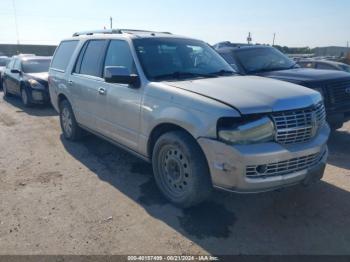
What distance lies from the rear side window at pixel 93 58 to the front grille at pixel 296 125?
2886 mm

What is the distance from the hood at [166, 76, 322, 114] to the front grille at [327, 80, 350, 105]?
244 centimetres

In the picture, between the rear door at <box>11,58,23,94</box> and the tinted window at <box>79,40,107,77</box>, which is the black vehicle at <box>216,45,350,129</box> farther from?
the rear door at <box>11,58,23,94</box>

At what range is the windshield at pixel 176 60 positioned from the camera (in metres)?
4.41

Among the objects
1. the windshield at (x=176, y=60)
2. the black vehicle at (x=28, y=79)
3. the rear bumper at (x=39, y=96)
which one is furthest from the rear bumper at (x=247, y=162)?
the black vehicle at (x=28, y=79)

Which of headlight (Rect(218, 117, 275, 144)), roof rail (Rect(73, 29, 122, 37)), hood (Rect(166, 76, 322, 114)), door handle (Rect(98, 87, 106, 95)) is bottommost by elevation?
headlight (Rect(218, 117, 275, 144))

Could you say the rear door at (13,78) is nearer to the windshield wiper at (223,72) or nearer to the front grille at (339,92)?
the windshield wiper at (223,72)

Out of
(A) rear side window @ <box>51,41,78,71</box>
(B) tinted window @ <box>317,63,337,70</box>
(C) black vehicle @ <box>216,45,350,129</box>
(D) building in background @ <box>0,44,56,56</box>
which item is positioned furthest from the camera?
(D) building in background @ <box>0,44,56,56</box>

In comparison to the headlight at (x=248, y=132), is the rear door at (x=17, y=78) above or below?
below

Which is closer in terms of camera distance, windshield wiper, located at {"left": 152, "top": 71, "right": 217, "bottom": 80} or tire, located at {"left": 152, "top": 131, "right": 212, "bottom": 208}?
tire, located at {"left": 152, "top": 131, "right": 212, "bottom": 208}

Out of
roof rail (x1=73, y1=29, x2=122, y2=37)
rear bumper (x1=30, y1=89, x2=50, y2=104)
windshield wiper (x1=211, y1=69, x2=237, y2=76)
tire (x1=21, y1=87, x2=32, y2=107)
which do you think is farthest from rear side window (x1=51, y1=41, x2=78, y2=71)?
tire (x1=21, y1=87, x2=32, y2=107)

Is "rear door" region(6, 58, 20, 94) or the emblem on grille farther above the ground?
the emblem on grille

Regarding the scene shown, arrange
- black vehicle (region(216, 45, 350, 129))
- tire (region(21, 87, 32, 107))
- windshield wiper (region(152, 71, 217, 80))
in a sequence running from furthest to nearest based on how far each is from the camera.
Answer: tire (region(21, 87, 32, 107))
black vehicle (region(216, 45, 350, 129))
windshield wiper (region(152, 71, 217, 80))

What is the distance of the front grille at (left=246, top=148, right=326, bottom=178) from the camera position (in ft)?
10.9

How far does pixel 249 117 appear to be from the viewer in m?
3.38
